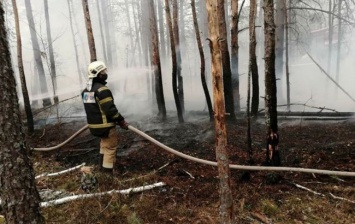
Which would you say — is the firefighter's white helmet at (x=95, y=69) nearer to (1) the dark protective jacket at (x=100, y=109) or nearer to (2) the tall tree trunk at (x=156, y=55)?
(1) the dark protective jacket at (x=100, y=109)

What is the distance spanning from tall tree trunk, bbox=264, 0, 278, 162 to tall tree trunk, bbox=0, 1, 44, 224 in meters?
3.92

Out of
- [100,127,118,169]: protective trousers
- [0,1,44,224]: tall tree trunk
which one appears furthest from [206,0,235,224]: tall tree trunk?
[100,127,118,169]: protective trousers

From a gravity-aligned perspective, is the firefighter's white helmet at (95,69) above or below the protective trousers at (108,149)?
above

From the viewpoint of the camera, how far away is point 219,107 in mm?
3232

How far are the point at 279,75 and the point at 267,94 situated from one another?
1020cm

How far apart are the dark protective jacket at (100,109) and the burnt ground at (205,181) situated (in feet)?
3.33

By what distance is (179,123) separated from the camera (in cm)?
1105

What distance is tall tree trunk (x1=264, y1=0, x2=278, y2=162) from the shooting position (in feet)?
16.9

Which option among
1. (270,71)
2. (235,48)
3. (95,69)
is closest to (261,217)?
(270,71)

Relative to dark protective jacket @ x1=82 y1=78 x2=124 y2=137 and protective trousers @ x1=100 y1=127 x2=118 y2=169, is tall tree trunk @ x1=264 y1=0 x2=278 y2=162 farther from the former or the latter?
protective trousers @ x1=100 y1=127 x2=118 y2=169

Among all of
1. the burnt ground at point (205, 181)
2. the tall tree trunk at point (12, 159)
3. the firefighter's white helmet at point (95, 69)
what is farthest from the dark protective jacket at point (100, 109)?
the tall tree trunk at point (12, 159)

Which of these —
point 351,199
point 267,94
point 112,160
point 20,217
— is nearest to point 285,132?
point 267,94

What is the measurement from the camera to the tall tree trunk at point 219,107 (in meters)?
3.08

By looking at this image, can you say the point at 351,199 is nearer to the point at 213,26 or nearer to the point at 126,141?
the point at 213,26
